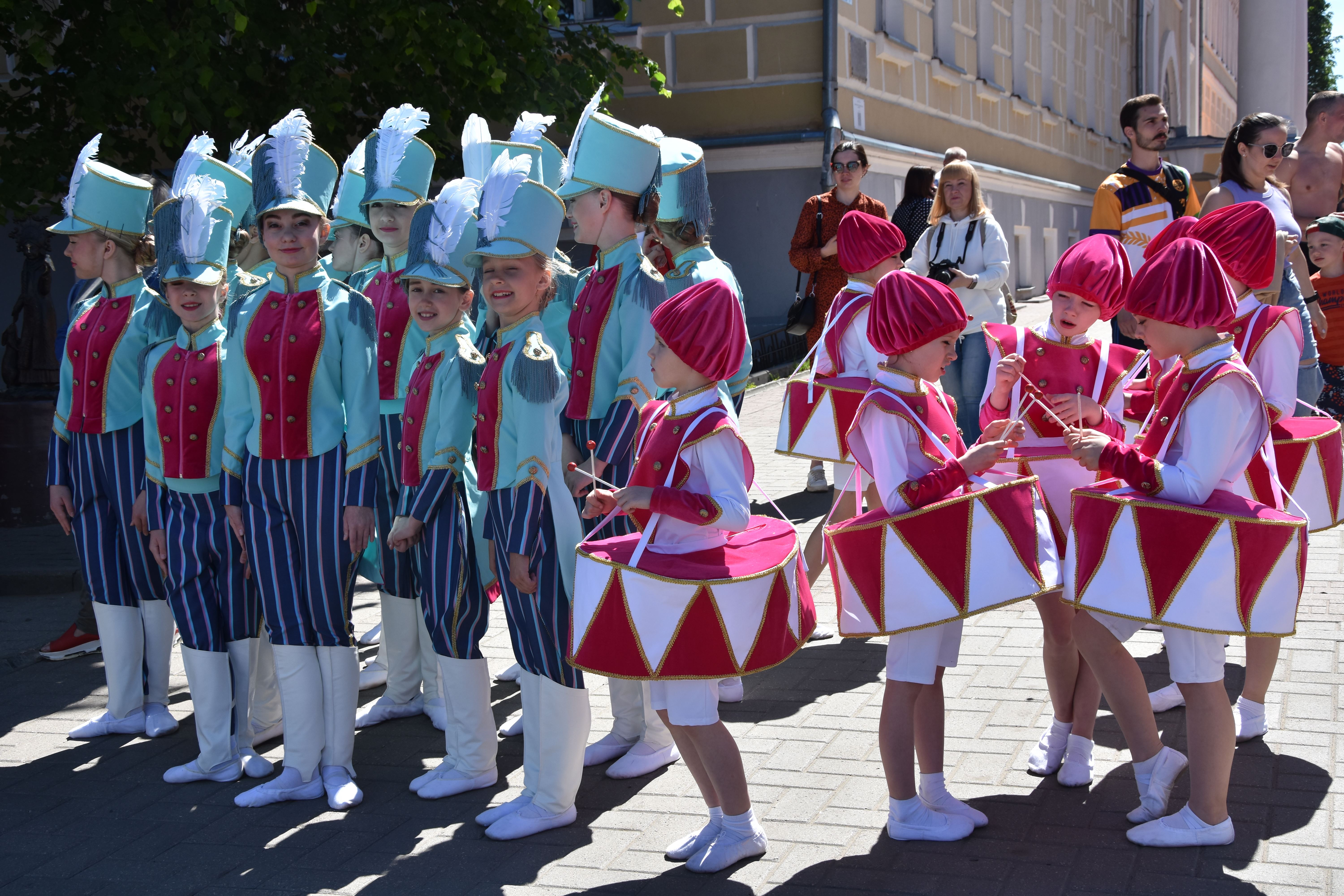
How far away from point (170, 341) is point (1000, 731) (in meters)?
3.20

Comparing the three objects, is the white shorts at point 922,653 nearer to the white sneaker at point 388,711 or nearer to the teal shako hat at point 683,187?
the teal shako hat at point 683,187

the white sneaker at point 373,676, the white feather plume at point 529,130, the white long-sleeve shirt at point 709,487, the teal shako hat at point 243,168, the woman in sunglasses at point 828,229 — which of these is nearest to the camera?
the white long-sleeve shirt at point 709,487

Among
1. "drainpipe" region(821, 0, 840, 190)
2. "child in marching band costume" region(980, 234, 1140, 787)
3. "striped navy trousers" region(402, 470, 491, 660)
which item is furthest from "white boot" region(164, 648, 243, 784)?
"drainpipe" region(821, 0, 840, 190)

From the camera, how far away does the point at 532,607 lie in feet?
13.2

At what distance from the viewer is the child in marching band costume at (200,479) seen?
4.62 metres

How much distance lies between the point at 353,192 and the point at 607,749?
8.88ft

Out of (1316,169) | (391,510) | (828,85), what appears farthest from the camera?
(828,85)

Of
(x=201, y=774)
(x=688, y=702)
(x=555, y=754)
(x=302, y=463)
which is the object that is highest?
(x=302, y=463)

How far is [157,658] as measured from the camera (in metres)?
5.23

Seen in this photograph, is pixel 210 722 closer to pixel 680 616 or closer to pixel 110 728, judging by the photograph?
Answer: pixel 110 728

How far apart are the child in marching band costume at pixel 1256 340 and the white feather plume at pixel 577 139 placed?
1871 millimetres

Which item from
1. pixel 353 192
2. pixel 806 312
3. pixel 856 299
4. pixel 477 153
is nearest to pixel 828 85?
pixel 806 312

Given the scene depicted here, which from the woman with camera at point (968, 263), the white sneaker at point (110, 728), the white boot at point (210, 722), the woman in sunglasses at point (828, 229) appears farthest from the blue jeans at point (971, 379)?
the white sneaker at point (110, 728)

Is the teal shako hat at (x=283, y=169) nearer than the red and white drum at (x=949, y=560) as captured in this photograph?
No
